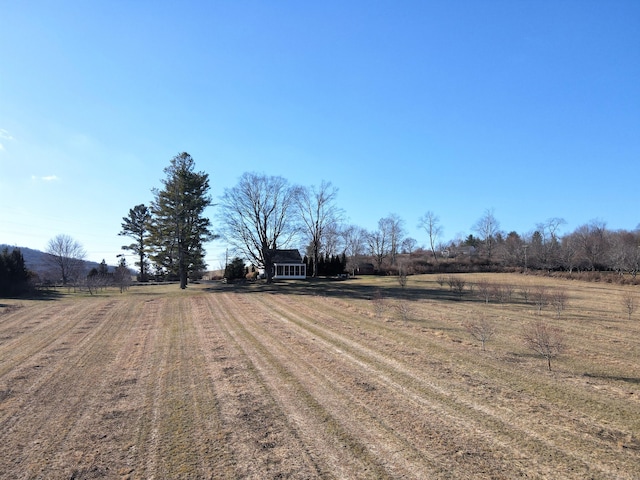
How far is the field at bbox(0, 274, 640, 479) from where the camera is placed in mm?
4539

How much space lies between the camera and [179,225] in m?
37.8

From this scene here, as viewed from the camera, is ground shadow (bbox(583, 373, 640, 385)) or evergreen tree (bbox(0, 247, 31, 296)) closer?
ground shadow (bbox(583, 373, 640, 385))

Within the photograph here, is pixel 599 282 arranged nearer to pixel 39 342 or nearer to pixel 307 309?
pixel 307 309

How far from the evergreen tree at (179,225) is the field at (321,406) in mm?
25493

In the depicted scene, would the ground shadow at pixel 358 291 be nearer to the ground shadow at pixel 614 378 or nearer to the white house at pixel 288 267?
the ground shadow at pixel 614 378

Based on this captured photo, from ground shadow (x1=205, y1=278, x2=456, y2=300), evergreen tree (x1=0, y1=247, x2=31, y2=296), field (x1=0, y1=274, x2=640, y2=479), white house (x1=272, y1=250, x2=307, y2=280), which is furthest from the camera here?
white house (x1=272, y1=250, x2=307, y2=280)

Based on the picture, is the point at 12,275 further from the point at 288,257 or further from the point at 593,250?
the point at 593,250

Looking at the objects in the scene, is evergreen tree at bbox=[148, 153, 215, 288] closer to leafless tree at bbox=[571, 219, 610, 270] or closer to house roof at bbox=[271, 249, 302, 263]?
house roof at bbox=[271, 249, 302, 263]

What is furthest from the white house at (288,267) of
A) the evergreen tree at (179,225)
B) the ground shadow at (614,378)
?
the ground shadow at (614,378)

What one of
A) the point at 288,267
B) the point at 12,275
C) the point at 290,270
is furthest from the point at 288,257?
the point at 12,275

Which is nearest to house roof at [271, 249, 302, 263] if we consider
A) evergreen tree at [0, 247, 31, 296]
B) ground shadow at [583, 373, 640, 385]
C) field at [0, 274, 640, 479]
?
evergreen tree at [0, 247, 31, 296]

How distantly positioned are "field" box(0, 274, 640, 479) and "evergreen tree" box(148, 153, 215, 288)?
25.5m

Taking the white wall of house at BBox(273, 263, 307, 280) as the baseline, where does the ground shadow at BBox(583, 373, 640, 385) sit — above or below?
below

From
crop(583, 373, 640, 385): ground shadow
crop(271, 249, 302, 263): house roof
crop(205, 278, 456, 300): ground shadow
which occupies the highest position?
crop(271, 249, 302, 263): house roof
